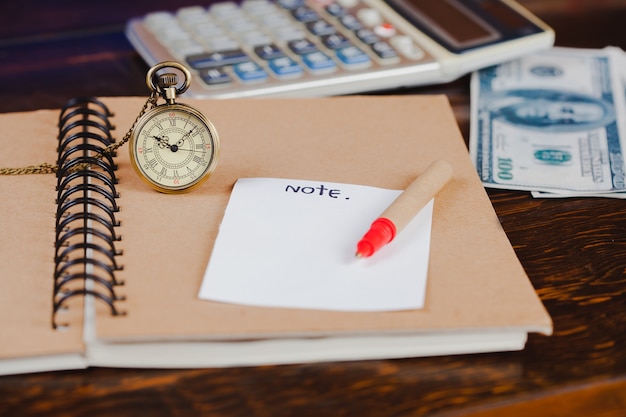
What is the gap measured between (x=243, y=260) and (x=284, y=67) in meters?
0.34

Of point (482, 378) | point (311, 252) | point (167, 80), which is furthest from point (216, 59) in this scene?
point (482, 378)

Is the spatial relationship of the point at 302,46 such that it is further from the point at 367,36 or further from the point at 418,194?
the point at 418,194

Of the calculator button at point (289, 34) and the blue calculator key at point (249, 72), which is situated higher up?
the calculator button at point (289, 34)

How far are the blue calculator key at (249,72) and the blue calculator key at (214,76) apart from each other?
1 cm

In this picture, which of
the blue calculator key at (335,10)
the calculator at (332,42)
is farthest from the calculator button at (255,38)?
the blue calculator key at (335,10)

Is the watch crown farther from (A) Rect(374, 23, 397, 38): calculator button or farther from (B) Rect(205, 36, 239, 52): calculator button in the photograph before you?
(A) Rect(374, 23, 397, 38): calculator button

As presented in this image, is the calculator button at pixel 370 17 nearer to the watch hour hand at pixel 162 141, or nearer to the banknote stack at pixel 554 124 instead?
the banknote stack at pixel 554 124

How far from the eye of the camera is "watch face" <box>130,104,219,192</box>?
27.6 inches

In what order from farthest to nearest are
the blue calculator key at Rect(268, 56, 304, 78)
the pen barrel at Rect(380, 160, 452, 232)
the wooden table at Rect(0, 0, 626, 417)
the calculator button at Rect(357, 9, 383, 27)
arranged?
the calculator button at Rect(357, 9, 383, 27) < the blue calculator key at Rect(268, 56, 304, 78) < the pen barrel at Rect(380, 160, 452, 232) < the wooden table at Rect(0, 0, 626, 417)

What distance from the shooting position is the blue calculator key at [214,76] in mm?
889

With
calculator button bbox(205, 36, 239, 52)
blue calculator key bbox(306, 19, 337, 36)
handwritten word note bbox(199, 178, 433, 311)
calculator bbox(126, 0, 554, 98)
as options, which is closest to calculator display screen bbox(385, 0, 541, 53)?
calculator bbox(126, 0, 554, 98)

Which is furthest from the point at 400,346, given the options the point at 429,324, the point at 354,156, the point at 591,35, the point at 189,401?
the point at 591,35

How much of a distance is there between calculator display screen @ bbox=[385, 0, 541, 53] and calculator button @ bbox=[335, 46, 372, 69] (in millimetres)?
110

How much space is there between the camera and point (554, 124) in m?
0.90
